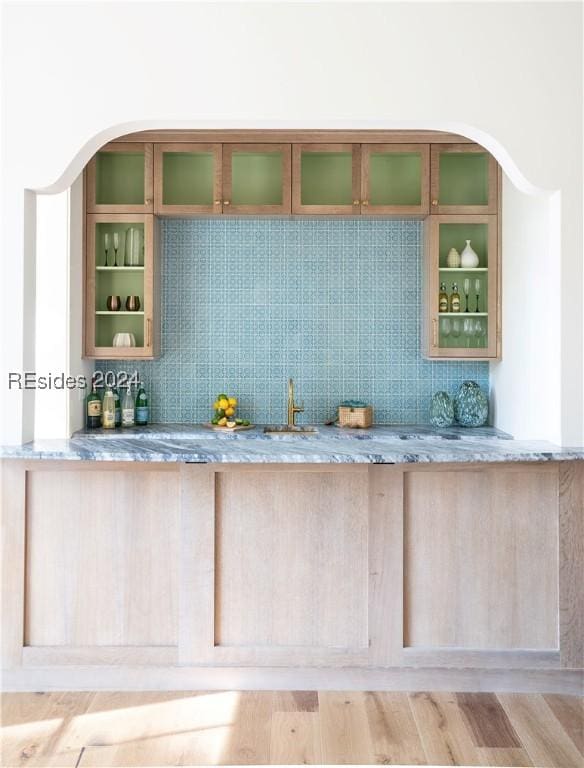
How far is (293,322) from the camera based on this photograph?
161 inches

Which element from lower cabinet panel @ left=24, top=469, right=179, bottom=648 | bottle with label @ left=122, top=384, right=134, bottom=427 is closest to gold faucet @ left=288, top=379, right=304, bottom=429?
bottle with label @ left=122, top=384, right=134, bottom=427

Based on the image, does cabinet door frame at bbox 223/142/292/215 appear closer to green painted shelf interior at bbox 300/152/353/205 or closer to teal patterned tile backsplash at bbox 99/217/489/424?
green painted shelf interior at bbox 300/152/353/205

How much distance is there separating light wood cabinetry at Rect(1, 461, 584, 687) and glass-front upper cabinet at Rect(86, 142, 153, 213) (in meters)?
1.50

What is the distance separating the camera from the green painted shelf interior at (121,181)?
12.5ft

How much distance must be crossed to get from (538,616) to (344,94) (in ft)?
7.22

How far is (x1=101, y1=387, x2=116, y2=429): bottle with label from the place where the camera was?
3807 millimetres

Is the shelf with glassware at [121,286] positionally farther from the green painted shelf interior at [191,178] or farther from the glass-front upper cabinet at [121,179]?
the green painted shelf interior at [191,178]

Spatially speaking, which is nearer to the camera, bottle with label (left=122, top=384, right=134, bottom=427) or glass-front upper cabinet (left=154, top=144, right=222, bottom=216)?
glass-front upper cabinet (left=154, top=144, right=222, bottom=216)

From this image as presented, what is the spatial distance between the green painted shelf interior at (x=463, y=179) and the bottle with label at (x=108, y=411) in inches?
79.9

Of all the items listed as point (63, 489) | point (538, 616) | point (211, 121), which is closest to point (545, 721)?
point (538, 616)

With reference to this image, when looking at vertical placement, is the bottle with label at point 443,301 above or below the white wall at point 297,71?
below

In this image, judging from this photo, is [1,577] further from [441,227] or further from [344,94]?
[441,227]

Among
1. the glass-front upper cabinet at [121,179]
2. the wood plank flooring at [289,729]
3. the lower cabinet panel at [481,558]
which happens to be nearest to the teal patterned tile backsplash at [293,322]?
the glass-front upper cabinet at [121,179]

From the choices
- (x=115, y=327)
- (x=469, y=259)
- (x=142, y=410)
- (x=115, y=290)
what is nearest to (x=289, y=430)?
(x=142, y=410)
